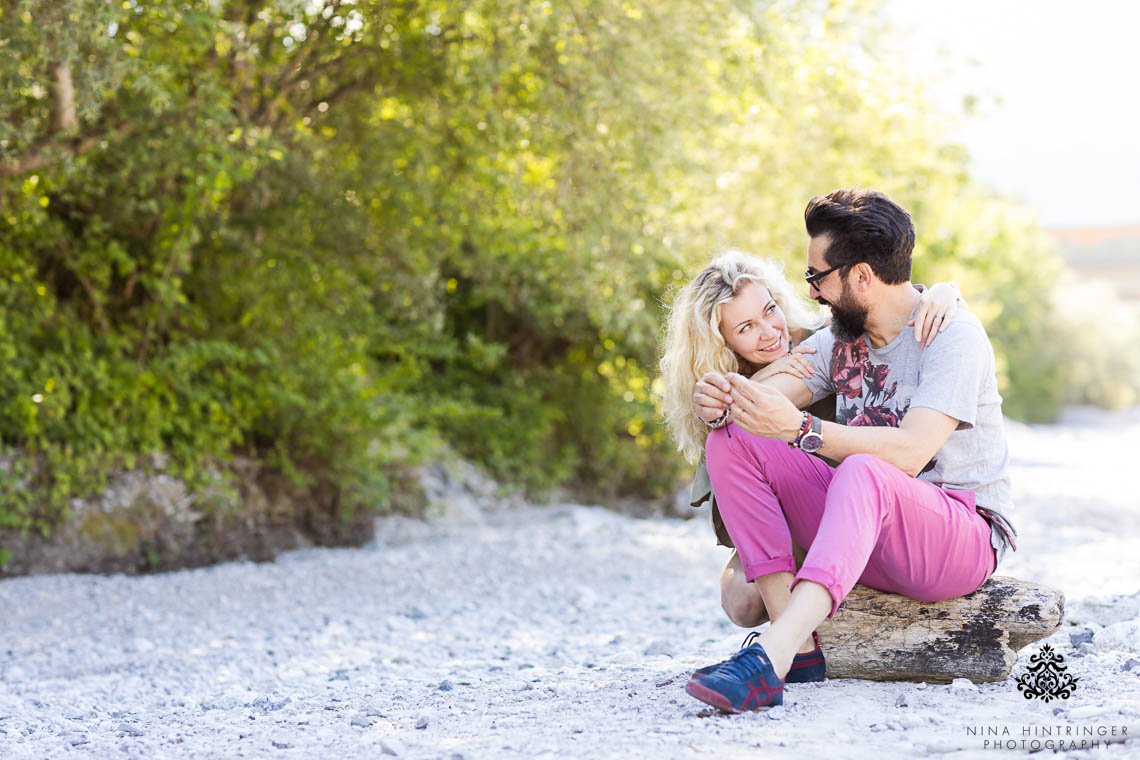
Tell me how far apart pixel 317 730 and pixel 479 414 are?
231 inches

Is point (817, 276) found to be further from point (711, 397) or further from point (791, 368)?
point (711, 397)

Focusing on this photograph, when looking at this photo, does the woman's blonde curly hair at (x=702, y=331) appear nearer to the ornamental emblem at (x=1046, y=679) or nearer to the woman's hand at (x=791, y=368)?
the woman's hand at (x=791, y=368)

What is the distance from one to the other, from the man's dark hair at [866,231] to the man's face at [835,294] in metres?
0.02

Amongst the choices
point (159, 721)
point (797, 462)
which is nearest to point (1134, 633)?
point (797, 462)

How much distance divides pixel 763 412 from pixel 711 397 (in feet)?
0.60

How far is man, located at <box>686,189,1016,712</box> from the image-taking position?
8.62 ft

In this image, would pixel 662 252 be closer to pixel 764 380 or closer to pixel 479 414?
pixel 479 414

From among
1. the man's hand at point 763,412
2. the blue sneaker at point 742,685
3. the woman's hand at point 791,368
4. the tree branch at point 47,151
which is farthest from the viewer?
the tree branch at point 47,151

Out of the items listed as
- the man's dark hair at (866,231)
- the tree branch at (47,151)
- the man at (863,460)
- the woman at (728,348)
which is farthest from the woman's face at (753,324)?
the tree branch at (47,151)

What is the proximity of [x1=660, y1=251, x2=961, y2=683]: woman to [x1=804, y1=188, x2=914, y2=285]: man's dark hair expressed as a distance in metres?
0.19

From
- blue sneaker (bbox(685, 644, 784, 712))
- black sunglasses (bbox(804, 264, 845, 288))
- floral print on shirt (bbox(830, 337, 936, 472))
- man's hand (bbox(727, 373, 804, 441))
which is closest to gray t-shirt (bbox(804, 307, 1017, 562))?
floral print on shirt (bbox(830, 337, 936, 472))

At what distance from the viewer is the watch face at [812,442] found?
282 centimetres

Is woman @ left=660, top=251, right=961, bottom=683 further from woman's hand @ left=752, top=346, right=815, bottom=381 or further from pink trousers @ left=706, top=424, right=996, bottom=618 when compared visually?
pink trousers @ left=706, top=424, right=996, bottom=618

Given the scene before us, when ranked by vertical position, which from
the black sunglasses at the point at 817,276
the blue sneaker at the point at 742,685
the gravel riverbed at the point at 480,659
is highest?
the black sunglasses at the point at 817,276
